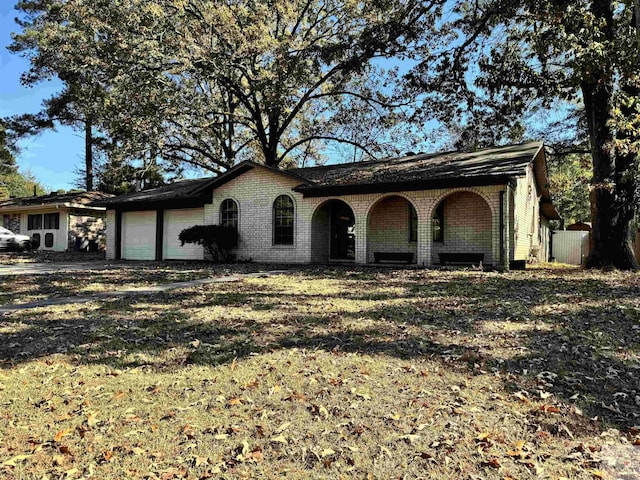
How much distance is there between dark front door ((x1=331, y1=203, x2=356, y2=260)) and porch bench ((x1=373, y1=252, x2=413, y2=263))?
197cm

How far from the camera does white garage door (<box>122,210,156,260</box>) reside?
20.4 meters

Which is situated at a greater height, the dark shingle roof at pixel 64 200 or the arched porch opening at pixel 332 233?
the dark shingle roof at pixel 64 200

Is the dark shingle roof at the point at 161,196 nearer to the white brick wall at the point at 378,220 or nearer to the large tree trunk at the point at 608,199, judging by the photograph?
the white brick wall at the point at 378,220

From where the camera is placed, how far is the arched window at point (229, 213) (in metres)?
18.2

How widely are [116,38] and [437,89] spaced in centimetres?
1380

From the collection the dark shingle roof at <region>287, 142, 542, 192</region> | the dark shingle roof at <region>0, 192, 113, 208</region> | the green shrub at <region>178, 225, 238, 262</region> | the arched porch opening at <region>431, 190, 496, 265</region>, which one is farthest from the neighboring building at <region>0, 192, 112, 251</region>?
the arched porch opening at <region>431, 190, 496, 265</region>

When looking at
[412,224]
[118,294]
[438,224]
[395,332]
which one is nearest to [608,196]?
[438,224]

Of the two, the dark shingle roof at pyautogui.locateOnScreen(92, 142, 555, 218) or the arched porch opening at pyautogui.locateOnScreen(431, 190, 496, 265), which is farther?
the arched porch opening at pyautogui.locateOnScreen(431, 190, 496, 265)

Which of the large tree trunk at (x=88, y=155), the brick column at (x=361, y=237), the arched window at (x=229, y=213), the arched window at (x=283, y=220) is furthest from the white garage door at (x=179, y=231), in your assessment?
the large tree trunk at (x=88, y=155)

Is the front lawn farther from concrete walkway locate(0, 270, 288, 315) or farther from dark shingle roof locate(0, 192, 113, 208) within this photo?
dark shingle roof locate(0, 192, 113, 208)

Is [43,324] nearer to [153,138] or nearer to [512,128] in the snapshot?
[512,128]

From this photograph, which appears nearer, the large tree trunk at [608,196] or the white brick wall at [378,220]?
the large tree trunk at [608,196]

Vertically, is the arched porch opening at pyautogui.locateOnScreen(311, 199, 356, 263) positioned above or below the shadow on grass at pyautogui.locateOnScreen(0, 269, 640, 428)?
above

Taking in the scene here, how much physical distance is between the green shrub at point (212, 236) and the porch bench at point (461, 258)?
8.06 m
